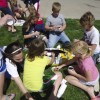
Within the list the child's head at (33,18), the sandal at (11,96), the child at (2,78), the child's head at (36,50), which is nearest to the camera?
the child at (2,78)

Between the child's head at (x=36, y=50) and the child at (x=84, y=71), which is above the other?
the child's head at (x=36, y=50)

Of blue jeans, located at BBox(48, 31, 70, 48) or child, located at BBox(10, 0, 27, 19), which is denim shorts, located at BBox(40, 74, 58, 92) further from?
child, located at BBox(10, 0, 27, 19)

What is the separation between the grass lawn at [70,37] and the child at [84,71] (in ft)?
0.38

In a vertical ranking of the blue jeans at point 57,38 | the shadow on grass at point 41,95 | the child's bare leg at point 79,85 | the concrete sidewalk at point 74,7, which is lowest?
the shadow on grass at point 41,95

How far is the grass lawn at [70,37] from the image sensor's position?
5196 mm

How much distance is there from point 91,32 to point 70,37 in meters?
1.55

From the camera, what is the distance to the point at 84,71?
507cm

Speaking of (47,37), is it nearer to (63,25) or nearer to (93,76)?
(63,25)

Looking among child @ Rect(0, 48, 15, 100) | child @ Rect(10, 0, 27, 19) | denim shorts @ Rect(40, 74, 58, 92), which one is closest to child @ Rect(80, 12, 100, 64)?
denim shorts @ Rect(40, 74, 58, 92)

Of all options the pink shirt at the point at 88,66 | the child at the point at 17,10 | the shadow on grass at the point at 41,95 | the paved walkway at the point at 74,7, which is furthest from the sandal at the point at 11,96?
the paved walkway at the point at 74,7

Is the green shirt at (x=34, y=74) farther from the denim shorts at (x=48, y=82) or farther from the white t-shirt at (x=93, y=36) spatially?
the white t-shirt at (x=93, y=36)

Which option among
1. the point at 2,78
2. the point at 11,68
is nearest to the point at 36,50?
the point at 11,68

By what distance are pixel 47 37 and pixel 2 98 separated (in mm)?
2515

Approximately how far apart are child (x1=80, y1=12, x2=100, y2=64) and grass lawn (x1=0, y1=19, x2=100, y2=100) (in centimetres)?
94
